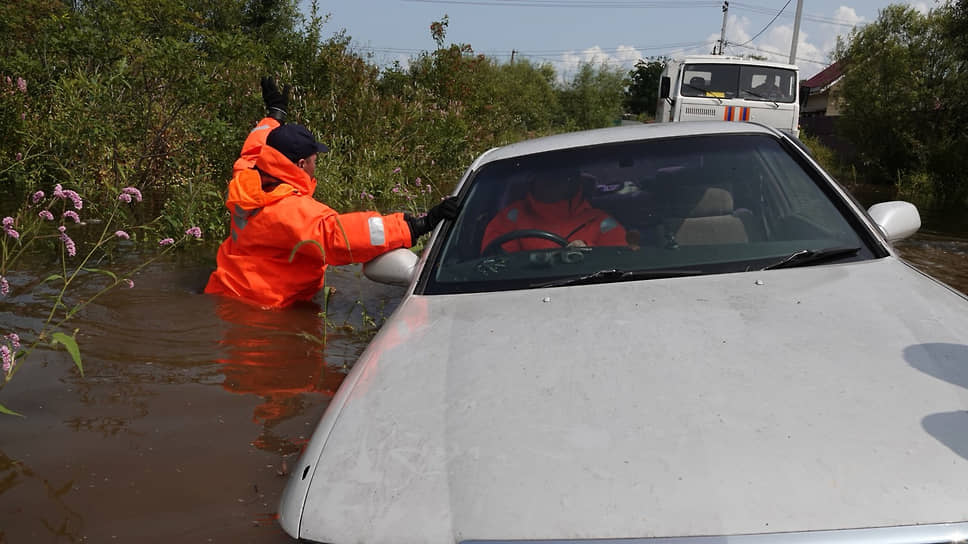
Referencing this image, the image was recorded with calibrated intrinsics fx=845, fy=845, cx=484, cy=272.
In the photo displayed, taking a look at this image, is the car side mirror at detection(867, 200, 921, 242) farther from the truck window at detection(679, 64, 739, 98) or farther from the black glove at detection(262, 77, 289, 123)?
the truck window at detection(679, 64, 739, 98)

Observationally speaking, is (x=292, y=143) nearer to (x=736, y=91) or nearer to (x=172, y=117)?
(x=172, y=117)

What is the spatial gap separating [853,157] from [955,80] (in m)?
4.96

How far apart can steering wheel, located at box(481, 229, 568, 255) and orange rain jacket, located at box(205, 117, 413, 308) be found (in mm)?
1091

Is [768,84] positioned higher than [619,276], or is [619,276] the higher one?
[768,84]

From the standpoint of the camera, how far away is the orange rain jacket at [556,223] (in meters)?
2.98

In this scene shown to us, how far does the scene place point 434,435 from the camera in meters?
1.83

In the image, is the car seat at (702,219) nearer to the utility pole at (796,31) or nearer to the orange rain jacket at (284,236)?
the orange rain jacket at (284,236)

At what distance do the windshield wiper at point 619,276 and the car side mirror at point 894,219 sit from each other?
0.90 m

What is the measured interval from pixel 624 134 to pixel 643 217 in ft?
1.80

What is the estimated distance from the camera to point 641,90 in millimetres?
75188

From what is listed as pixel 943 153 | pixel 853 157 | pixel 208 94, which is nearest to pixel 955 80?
pixel 943 153

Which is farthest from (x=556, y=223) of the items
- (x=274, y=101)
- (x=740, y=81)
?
(x=740, y=81)

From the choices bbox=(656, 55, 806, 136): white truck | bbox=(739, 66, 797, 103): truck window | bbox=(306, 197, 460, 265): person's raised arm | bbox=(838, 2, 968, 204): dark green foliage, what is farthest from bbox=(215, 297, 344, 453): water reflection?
bbox=(838, 2, 968, 204): dark green foliage

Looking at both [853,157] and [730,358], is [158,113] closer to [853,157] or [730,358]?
[730,358]
